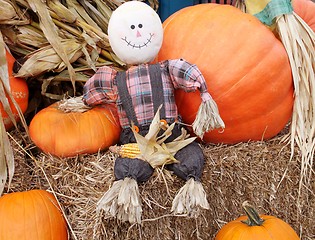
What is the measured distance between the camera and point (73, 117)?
179 cm

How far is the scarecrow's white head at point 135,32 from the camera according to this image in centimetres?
167

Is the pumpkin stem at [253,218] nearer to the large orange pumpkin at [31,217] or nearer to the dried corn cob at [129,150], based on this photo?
the dried corn cob at [129,150]

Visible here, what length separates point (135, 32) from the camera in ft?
5.47

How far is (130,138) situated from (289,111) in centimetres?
65

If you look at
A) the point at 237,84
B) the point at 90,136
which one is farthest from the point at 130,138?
the point at 237,84

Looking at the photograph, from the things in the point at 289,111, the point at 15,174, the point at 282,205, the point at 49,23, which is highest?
the point at 49,23

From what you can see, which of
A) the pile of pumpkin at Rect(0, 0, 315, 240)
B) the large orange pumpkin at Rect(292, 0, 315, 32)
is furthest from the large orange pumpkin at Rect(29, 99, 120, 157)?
the large orange pumpkin at Rect(292, 0, 315, 32)

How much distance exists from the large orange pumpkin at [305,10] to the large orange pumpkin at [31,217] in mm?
1294

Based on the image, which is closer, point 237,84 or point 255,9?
point 237,84

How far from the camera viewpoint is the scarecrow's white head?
167cm

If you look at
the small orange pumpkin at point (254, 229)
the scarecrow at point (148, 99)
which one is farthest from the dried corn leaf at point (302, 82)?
the scarecrow at point (148, 99)

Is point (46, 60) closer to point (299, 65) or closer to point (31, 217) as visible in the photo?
point (31, 217)

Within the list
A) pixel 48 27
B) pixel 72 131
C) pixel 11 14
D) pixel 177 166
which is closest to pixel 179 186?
pixel 177 166

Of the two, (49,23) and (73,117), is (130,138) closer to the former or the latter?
(73,117)
